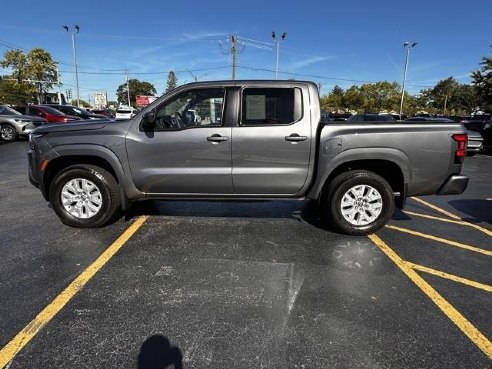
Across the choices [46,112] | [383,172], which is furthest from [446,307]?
[46,112]

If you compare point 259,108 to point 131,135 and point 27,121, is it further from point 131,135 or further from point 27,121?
point 27,121

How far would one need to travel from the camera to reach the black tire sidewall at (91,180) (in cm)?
468

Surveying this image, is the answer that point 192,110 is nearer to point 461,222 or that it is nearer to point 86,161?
point 86,161

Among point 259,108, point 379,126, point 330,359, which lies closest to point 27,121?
point 259,108

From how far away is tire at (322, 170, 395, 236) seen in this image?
4617mm

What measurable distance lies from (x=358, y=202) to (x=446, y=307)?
1815 millimetres

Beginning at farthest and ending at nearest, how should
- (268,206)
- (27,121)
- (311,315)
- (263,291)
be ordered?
(27,121) < (268,206) < (263,291) < (311,315)

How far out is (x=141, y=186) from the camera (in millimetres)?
4715

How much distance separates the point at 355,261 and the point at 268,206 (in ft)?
7.56

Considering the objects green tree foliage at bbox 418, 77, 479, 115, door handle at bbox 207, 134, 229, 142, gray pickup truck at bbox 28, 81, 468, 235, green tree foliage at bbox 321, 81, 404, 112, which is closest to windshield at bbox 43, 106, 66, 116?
Answer: gray pickup truck at bbox 28, 81, 468, 235

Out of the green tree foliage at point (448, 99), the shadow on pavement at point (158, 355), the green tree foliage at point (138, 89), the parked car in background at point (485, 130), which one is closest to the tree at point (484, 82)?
the parked car in background at point (485, 130)

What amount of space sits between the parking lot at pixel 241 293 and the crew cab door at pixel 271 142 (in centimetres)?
69

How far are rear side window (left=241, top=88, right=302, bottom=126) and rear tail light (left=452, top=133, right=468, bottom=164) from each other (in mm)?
1939

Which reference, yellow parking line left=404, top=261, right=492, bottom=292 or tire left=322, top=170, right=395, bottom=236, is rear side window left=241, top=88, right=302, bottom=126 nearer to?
tire left=322, top=170, right=395, bottom=236
